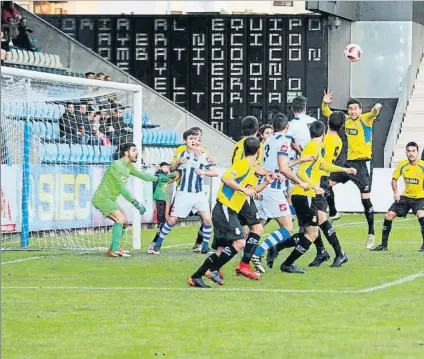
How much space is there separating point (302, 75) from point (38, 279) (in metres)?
19.8

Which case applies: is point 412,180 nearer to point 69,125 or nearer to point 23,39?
point 69,125

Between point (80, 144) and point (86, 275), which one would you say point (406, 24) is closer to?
point (80, 144)

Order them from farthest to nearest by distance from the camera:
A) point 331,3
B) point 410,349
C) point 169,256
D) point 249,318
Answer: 1. point 331,3
2. point 169,256
3. point 249,318
4. point 410,349

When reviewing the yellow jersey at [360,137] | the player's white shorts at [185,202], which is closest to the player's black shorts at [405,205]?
the yellow jersey at [360,137]

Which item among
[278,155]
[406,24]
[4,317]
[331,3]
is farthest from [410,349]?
[406,24]

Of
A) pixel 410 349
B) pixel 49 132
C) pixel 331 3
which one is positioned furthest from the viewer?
pixel 331 3

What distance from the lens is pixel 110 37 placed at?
3297cm

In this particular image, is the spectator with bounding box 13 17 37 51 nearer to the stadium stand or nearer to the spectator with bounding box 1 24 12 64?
the spectator with bounding box 1 24 12 64

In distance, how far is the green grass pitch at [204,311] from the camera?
8.56m

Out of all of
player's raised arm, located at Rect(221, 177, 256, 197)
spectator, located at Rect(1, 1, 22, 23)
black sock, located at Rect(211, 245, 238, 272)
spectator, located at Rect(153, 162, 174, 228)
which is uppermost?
spectator, located at Rect(1, 1, 22, 23)

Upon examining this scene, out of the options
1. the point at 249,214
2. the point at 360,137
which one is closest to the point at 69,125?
the point at 360,137

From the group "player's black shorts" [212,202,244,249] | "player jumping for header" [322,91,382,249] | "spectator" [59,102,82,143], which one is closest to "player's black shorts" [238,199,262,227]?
"player's black shorts" [212,202,244,249]

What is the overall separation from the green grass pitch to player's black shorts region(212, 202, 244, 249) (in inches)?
19.0

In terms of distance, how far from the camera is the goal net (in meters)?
18.7
